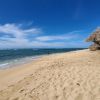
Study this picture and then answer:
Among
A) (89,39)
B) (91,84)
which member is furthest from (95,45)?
(91,84)

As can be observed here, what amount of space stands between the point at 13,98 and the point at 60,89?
6.30 ft

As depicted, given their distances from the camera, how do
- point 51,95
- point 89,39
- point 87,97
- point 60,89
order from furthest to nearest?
point 89,39 < point 60,89 < point 51,95 < point 87,97

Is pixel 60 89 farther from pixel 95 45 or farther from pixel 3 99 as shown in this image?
pixel 95 45

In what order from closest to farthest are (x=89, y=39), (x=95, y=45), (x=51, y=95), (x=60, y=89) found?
1. (x=51, y=95)
2. (x=60, y=89)
3. (x=89, y=39)
4. (x=95, y=45)

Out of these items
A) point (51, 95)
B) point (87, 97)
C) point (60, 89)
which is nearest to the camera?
point (87, 97)

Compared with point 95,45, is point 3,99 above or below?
below

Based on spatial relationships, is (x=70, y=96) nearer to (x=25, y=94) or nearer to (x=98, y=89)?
(x=98, y=89)

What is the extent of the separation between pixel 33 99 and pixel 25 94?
0.64 metres

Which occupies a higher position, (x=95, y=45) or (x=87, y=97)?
(x=95, y=45)

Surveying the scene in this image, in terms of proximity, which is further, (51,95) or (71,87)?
(71,87)

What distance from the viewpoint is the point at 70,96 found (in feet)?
17.0

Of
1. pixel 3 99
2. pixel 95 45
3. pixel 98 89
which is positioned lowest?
pixel 3 99

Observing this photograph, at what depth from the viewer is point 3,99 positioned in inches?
221

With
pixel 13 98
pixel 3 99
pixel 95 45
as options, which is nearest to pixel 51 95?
pixel 13 98
